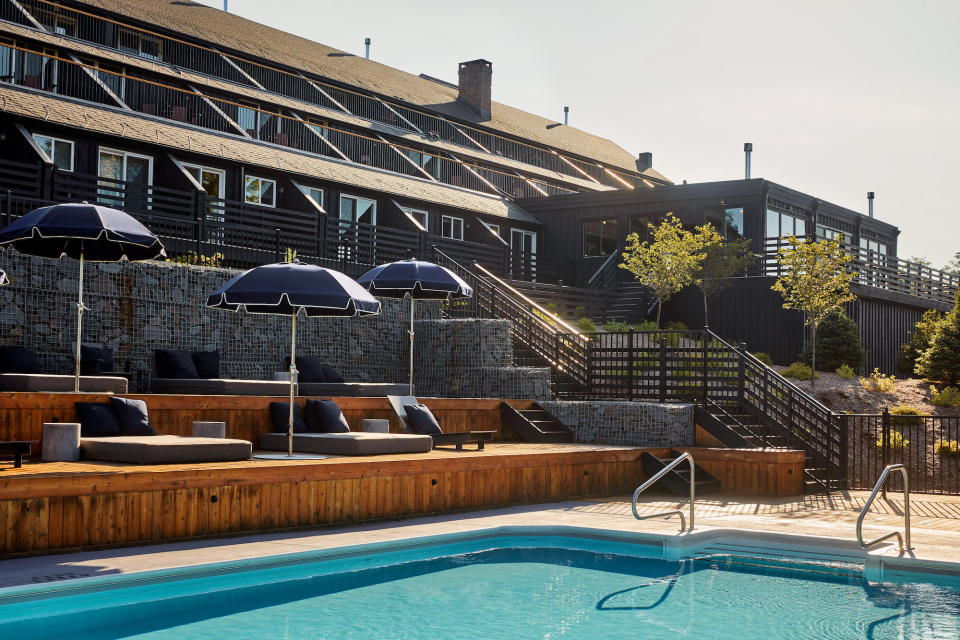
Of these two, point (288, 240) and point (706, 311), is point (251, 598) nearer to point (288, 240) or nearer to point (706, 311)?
point (288, 240)

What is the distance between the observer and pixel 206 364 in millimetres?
13273

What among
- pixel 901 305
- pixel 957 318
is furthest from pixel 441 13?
pixel 901 305

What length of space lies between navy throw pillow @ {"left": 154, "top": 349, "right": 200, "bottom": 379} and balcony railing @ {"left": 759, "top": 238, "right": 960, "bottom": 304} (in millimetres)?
15807

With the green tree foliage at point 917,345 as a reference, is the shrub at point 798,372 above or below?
below

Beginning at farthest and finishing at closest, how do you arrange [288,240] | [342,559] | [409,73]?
[409,73] < [288,240] < [342,559]

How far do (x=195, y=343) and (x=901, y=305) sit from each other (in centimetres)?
2065

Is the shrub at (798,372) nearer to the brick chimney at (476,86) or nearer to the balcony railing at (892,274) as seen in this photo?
the balcony railing at (892,274)

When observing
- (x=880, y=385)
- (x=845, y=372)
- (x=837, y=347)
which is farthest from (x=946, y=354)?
(x=837, y=347)

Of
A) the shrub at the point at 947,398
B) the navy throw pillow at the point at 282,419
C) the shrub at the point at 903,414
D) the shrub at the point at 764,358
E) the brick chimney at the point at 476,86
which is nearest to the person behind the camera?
the navy throw pillow at the point at 282,419

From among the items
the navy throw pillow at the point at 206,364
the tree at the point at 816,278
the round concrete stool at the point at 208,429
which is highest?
the tree at the point at 816,278

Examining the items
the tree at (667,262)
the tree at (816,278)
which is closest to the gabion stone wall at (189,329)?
the tree at (816,278)

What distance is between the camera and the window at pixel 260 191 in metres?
23.5

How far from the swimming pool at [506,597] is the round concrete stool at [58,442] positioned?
8.59 ft

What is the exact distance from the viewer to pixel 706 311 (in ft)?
80.5
